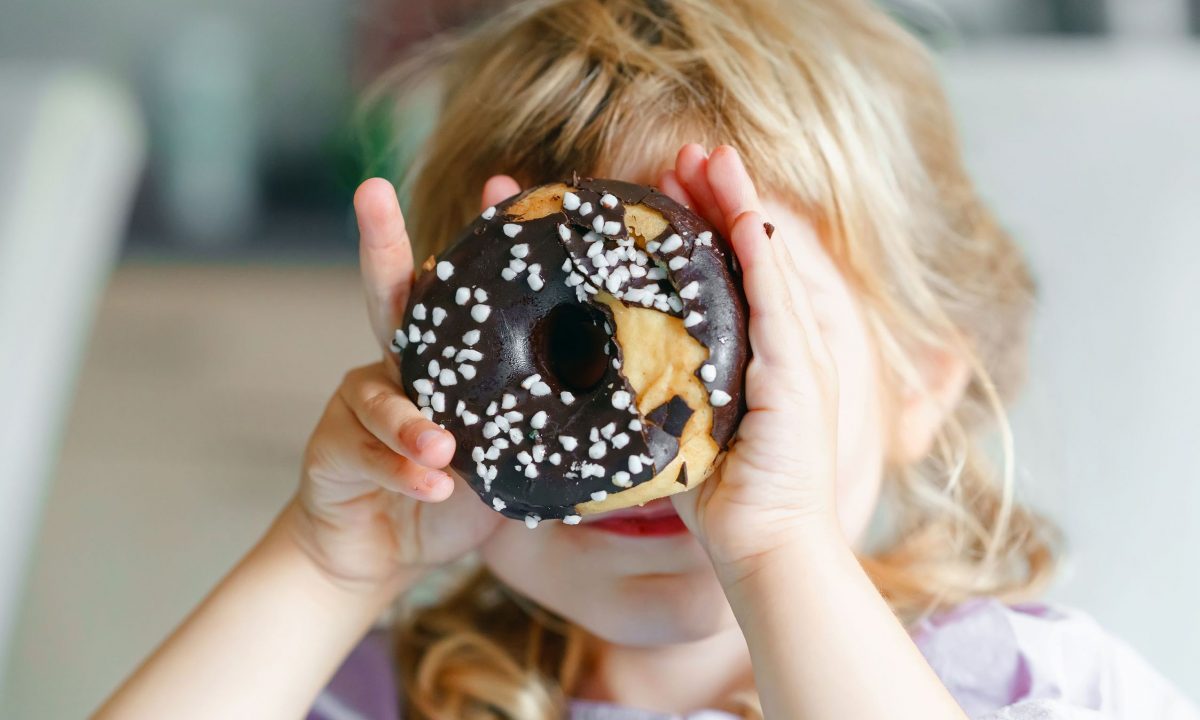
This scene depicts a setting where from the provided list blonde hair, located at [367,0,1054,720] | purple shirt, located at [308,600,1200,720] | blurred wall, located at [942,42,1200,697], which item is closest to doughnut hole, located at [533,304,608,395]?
blonde hair, located at [367,0,1054,720]

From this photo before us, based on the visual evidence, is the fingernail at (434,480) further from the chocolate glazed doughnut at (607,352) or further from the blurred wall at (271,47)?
the blurred wall at (271,47)

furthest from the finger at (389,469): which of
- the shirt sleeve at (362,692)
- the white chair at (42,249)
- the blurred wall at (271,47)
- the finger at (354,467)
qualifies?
the blurred wall at (271,47)

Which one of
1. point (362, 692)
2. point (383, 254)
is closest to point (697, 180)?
point (383, 254)


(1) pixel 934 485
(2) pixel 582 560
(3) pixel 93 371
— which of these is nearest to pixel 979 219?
(1) pixel 934 485

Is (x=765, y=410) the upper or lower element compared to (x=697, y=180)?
lower

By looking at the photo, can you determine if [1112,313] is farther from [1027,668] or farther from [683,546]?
[683,546]

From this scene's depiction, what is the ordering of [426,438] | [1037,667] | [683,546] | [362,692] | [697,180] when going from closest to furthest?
[426,438] < [697,180] < [683,546] < [1037,667] < [362,692]

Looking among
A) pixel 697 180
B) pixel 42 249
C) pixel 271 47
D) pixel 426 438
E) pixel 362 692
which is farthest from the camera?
pixel 271 47
